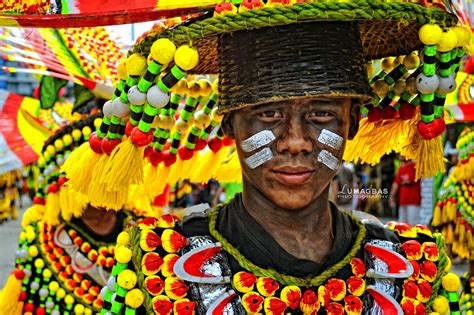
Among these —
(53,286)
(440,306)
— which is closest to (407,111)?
(440,306)

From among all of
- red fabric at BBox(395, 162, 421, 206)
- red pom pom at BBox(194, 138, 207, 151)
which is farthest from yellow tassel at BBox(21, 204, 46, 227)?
red fabric at BBox(395, 162, 421, 206)

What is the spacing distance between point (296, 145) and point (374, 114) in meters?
0.59

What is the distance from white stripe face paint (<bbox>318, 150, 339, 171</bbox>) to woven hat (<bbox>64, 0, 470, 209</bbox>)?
0.19 metres

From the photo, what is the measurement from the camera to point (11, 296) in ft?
15.8

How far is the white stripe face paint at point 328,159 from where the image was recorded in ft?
8.79

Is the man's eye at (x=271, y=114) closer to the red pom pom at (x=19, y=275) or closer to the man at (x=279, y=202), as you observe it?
the man at (x=279, y=202)

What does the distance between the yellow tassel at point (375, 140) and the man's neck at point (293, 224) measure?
0.43 meters

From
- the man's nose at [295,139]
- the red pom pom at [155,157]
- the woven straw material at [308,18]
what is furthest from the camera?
the red pom pom at [155,157]

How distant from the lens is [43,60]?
4.45m

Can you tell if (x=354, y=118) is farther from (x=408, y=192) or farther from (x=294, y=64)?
(x=408, y=192)

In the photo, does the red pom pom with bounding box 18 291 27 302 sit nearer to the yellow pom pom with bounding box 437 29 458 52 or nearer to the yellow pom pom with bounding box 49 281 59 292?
the yellow pom pom with bounding box 49 281 59 292

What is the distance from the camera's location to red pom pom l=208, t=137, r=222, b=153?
3.75 metres

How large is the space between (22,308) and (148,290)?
2.33m

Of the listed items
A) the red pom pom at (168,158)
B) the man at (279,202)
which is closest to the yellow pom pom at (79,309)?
the red pom pom at (168,158)
